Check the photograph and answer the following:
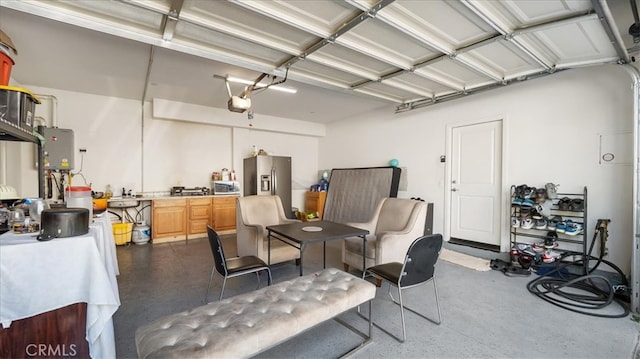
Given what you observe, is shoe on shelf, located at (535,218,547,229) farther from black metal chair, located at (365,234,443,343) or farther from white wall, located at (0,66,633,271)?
black metal chair, located at (365,234,443,343)

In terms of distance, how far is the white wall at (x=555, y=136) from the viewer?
3172 mm

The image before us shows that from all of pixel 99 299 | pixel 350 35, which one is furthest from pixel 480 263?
pixel 99 299

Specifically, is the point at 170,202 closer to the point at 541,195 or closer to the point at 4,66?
the point at 4,66

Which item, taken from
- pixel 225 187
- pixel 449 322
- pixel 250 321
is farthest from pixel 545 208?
pixel 225 187

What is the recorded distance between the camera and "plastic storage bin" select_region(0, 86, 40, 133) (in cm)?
175

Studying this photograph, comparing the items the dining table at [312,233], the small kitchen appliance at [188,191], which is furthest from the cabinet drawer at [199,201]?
the dining table at [312,233]

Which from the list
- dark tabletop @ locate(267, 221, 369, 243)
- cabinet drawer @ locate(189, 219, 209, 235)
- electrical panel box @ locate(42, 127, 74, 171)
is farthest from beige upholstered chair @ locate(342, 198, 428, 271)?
electrical panel box @ locate(42, 127, 74, 171)

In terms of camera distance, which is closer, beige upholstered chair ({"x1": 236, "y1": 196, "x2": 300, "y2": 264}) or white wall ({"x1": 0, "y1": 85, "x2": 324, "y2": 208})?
beige upholstered chair ({"x1": 236, "y1": 196, "x2": 300, "y2": 264})

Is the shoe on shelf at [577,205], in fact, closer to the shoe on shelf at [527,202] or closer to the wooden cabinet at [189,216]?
the shoe on shelf at [527,202]

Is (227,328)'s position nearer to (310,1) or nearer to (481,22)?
(310,1)

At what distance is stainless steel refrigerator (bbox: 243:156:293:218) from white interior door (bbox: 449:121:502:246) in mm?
3660

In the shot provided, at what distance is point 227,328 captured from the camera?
1.44m

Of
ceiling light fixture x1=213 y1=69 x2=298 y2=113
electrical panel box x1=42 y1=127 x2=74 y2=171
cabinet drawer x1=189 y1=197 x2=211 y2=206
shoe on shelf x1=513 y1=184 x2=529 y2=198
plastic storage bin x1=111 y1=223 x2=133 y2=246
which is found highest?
ceiling light fixture x1=213 y1=69 x2=298 y2=113

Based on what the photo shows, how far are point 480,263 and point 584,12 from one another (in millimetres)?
3156
